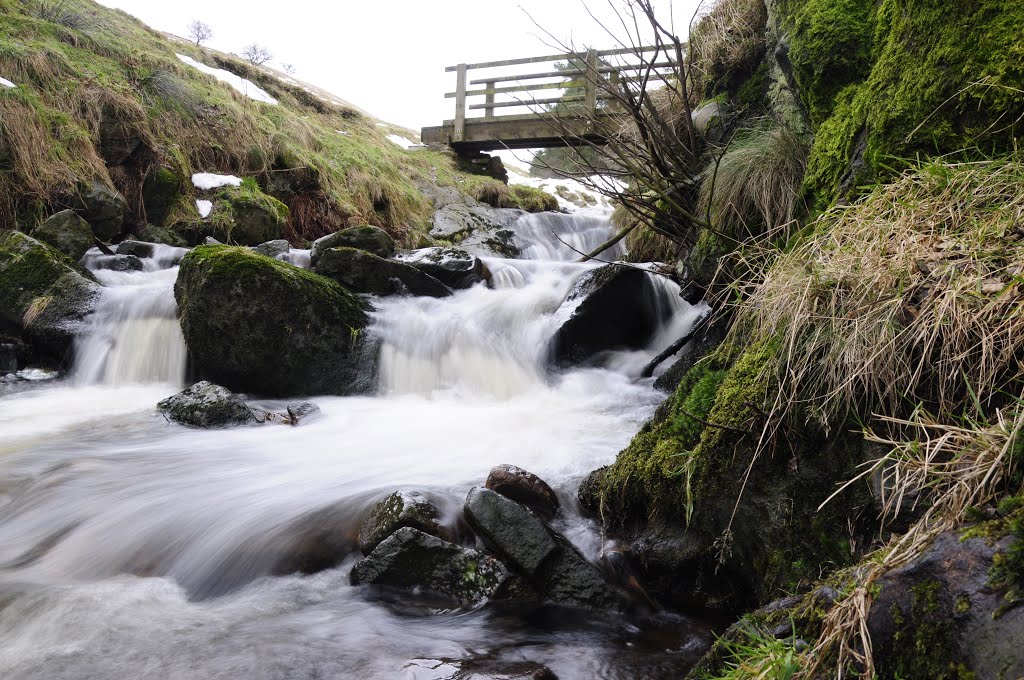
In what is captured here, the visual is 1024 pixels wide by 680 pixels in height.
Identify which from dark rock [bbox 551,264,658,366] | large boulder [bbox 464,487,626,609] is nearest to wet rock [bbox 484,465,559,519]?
large boulder [bbox 464,487,626,609]

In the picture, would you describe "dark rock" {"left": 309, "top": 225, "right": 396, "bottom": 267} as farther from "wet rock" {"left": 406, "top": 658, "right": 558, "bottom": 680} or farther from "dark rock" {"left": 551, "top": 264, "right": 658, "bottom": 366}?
"wet rock" {"left": 406, "top": 658, "right": 558, "bottom": 680}

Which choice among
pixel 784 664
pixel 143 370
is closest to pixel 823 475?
pixel 784 664

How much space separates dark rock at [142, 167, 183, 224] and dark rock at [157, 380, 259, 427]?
5.48m

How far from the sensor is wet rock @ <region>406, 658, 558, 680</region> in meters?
2.14

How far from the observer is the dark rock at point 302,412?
526 cm

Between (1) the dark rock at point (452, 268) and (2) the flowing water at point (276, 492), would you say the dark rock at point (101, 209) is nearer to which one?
(2) the flowing water at point (276, 492)

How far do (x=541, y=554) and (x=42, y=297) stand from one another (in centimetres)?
651

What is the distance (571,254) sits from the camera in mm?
12406

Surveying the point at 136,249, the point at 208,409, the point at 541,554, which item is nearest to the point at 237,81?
the point at 136,249

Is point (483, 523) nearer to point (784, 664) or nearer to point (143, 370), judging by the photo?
point (784, 664)

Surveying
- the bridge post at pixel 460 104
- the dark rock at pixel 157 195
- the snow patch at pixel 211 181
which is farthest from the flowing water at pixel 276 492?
the bridge post at pixel 460 104

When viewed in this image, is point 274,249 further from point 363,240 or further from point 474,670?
point 474,670

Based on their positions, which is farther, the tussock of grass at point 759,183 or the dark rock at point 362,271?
the dark rock at point 362,271

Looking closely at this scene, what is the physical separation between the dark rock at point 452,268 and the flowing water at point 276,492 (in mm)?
878
